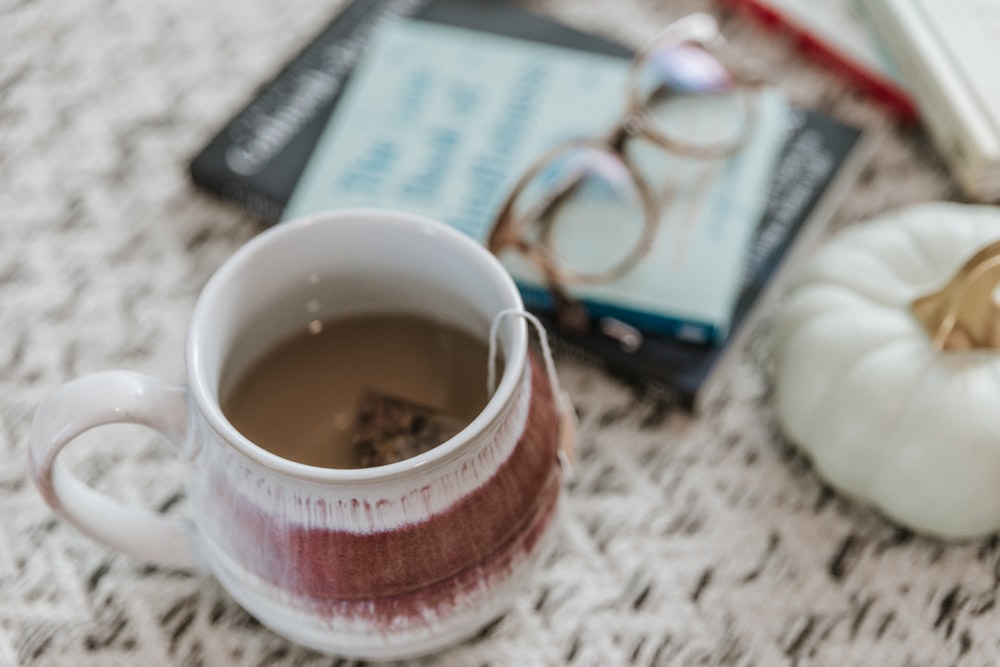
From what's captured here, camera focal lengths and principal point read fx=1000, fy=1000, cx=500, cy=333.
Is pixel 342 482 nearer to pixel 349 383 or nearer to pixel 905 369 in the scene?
pixel 349 383

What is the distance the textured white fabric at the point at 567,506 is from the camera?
0.39 m

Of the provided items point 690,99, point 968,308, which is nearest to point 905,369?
point 968,308

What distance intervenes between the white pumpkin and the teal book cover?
0.06m

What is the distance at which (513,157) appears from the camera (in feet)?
1.77

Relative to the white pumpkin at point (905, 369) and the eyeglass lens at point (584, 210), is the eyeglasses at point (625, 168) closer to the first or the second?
Result: the eyeglass lens at point (584, 210)

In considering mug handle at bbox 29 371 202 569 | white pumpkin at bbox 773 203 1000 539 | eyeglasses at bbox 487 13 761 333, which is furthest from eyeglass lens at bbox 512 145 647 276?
mug handle at bbox 29 371 202 569

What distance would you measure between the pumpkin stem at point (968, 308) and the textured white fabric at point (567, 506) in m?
0.09

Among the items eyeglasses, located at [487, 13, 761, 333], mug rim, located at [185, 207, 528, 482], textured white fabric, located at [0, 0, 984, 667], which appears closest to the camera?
mug rim, located at [185, 207, 528, 482]

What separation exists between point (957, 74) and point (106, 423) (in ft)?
1.48

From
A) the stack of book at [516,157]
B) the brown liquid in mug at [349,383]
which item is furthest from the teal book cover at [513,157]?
the brown liquid in mug at [349,383]

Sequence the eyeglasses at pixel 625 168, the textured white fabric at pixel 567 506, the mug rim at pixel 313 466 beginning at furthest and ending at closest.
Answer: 1. the eyeglasses at pixel 625 168
2. the textured white fabric at pixel 567 506
3. the mug rim at pixel 313 466

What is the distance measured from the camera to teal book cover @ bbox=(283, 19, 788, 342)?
0.49 metres

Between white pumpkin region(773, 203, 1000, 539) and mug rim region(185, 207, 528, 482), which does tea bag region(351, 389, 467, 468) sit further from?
white pumpkin region(773, 203, 1000, 539)

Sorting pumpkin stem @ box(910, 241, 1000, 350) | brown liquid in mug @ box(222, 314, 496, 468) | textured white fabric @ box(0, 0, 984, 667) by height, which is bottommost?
textured white fabric @ box(0, 0, 984, 667)
